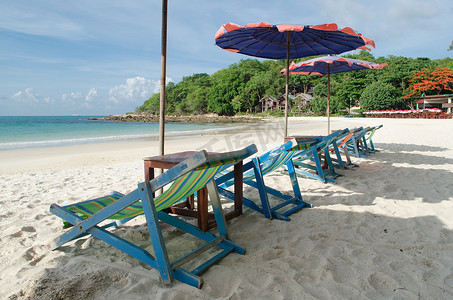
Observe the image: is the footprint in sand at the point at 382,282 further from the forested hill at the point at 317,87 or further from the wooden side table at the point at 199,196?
the forested hill at the point at 317,87

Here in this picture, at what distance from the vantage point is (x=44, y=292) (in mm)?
1608

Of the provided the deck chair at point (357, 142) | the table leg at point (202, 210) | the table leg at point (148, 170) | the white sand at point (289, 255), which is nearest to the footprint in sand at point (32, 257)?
the white sand at point (289, 255)

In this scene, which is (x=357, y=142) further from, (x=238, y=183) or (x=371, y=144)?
(x=238, y=183)

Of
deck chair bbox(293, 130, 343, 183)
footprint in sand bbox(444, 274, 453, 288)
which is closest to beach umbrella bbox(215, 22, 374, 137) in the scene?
deck chair bbox(293, 130, 343, 183)

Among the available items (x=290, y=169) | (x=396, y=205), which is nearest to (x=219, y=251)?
(x=290, y=169)

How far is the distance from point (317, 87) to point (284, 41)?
172 ft

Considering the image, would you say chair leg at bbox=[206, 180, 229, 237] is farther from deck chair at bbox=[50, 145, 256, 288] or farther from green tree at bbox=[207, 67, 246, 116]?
green tree at bbox=[207, 67, 246, 116]

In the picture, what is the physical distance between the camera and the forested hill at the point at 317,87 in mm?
41500

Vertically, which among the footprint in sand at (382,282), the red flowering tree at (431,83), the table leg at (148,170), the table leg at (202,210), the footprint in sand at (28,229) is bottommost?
the footprint in sand at (28,229)

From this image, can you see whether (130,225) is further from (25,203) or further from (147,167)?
(25,203)

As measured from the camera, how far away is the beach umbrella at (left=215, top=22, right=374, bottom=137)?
14.1 ft

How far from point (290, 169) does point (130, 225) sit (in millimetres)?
1778

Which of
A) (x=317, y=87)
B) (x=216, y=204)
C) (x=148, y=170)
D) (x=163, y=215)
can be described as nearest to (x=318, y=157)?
(x=216, y=204)

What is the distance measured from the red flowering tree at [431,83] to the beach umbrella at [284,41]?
142ft
